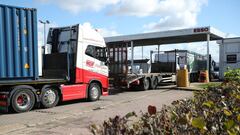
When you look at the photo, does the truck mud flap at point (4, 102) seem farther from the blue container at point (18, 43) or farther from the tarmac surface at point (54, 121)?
the blue container at point (18, 43)

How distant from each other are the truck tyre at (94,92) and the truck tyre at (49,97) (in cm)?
204

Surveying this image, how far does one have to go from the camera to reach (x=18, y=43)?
38.0 ft

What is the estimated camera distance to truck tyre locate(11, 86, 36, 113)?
1126 cm

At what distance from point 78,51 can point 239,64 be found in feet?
74.8

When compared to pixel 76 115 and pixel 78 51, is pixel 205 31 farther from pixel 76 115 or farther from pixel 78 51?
pixel 76 115

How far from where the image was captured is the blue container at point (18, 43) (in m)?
11.2

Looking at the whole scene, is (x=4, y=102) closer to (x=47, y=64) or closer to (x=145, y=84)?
(x=47, y=64)

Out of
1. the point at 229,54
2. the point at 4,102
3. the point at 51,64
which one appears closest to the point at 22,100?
the point at 4,102

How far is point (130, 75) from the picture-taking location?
64.6 feet

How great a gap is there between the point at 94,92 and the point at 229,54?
2171 cm

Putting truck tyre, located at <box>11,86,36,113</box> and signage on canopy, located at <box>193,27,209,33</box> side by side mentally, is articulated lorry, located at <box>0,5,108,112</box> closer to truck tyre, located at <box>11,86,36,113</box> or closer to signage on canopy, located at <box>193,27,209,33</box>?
truck tyre, located at <box>11,86,36,113</box>

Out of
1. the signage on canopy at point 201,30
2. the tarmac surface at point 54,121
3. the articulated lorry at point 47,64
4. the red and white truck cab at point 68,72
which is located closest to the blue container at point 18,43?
the articulated lorry at point 47,64

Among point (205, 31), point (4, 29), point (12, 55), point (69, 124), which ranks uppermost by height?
point (205, 31)

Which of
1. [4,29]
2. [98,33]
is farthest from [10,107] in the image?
[98,33]
